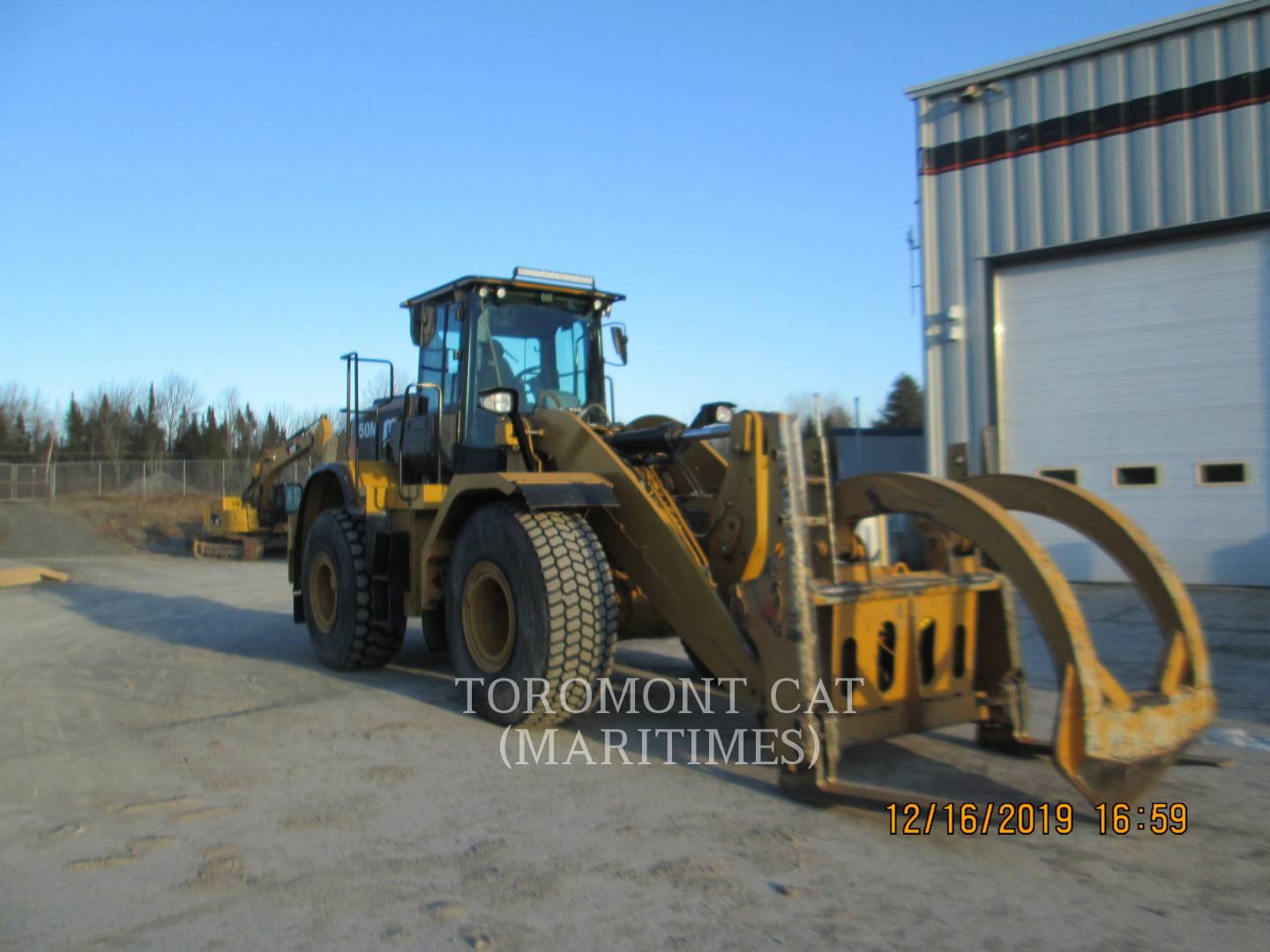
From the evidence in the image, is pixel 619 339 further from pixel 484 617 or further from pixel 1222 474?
pixel 1222 474

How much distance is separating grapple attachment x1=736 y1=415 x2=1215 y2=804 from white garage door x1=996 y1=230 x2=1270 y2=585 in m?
7.64

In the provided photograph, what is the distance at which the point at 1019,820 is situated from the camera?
4004 mm

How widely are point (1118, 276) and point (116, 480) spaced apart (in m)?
36.1

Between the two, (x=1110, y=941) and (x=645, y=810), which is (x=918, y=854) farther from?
(x=645, y=810)

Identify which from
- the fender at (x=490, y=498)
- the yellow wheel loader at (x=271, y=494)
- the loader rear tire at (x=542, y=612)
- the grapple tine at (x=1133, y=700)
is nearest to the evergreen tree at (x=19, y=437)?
the yellow wheel loader at (x=271, y=494)

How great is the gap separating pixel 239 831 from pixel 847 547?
2.94m

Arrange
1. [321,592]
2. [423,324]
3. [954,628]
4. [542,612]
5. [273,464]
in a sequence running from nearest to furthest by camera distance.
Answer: [954,628] → [542,612] → [423,324] → [321,592] → [273,464]

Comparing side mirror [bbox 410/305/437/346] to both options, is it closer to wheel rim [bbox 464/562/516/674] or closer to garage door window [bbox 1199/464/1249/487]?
wheel rim [bbox 464/562/516/674]

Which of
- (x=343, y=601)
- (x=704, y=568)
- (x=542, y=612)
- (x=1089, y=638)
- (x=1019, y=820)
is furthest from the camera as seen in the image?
(x=343, y=601)

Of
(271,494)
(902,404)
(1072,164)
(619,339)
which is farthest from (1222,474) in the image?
(902,404)

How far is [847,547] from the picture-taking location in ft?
16.0

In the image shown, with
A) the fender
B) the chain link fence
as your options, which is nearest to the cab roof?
the fender

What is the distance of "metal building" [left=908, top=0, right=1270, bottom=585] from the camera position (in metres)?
11.3

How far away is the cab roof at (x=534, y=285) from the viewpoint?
7215 millimetres
